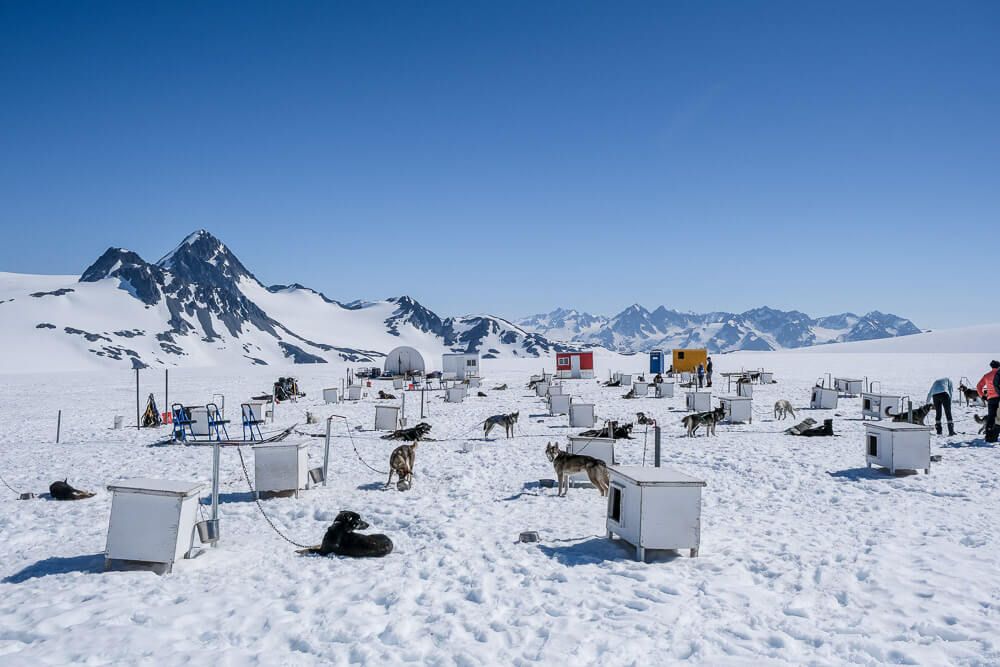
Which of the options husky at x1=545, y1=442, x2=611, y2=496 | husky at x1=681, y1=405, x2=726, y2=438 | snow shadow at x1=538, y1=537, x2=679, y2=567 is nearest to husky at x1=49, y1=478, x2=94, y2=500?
husky at x1=545, y1=442, x2=611, y2=496

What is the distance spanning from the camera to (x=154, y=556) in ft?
27.5

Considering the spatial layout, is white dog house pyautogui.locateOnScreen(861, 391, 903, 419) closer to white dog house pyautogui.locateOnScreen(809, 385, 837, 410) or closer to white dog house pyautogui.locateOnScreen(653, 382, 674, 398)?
white dog house pyautogui.locateOnScreen(809, 385, 837, 410)

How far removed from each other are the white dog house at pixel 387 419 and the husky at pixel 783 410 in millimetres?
14386

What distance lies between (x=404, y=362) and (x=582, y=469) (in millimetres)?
60982

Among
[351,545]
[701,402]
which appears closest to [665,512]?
[351,545]

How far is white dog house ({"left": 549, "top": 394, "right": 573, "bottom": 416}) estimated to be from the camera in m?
28.1

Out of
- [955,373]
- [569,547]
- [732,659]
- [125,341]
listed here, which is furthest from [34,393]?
[125,341]

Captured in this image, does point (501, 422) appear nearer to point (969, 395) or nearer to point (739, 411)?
point (739, 411)

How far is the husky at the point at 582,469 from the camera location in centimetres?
1226

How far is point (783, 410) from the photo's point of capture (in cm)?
2508

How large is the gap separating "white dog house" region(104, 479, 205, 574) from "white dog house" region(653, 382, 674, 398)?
31.7 meters

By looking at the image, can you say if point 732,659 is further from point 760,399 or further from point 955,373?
point 955,373

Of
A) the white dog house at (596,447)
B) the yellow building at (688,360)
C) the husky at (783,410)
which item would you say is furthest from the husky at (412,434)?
the yellow building at (688,360)

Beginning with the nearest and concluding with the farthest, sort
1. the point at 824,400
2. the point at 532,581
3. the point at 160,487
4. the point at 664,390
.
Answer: the point at 532,581, the point at 160,487, the point at 824,400, the point at 664,390
